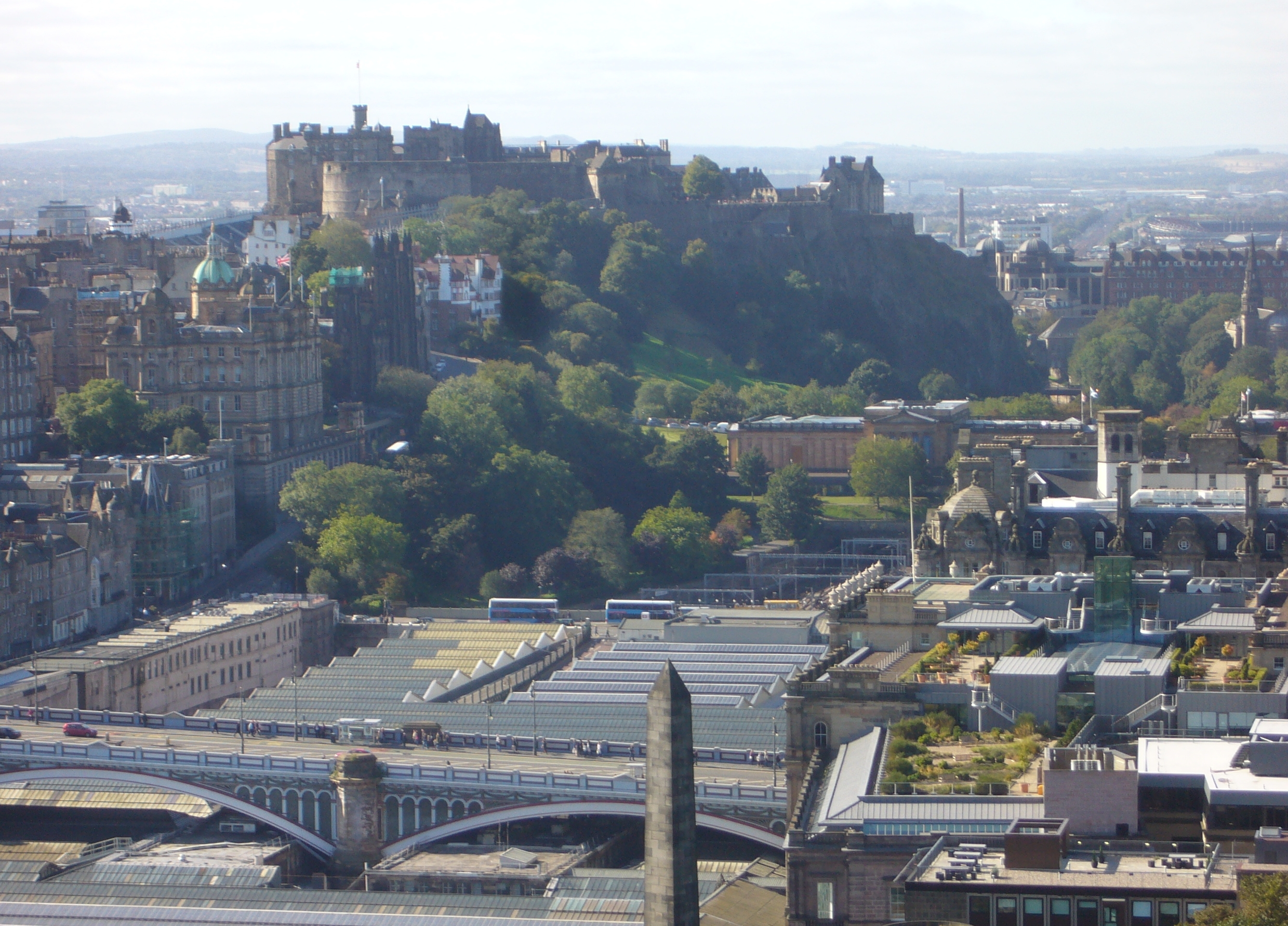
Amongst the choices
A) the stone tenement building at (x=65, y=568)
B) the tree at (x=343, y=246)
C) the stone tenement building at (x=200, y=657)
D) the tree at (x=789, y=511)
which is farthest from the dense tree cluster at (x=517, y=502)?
the stone tenement building at (x=65, y=568)

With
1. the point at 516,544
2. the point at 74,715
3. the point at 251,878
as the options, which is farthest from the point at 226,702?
the point at 516,544

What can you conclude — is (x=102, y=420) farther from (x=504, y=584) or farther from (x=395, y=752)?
(x=395, y=752)

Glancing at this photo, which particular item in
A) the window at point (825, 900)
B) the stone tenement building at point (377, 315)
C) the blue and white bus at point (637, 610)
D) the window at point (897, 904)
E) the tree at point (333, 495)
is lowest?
the blue and white bus at point (637, 610)

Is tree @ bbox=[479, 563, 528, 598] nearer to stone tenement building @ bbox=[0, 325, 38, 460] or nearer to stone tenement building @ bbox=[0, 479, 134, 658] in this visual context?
stone tenement building @ bbox=[0, 479, 134, 658]

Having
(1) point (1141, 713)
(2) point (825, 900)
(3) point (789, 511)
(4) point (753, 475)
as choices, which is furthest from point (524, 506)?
(2) point (825, 900)

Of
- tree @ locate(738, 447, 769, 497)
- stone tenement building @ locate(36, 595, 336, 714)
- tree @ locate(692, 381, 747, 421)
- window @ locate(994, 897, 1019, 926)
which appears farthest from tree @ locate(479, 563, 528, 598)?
window @ locate(994, 897, 1019, 926)

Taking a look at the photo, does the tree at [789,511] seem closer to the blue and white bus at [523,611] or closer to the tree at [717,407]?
the tree at [717,407]
